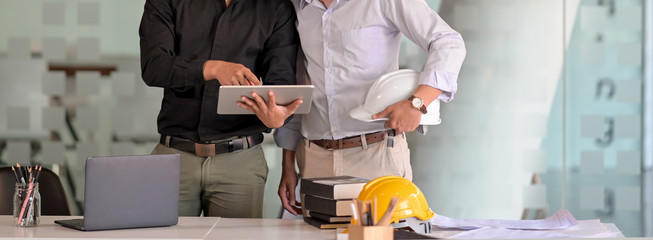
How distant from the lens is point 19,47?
4.52 m

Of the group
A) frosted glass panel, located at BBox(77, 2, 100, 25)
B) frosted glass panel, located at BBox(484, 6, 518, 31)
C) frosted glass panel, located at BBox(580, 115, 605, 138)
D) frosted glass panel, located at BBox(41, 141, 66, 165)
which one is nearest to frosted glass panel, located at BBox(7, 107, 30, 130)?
frosted glass panel, located at BBox(41, 141, 66, 165)

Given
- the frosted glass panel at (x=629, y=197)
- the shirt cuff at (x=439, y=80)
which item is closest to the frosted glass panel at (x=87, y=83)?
the shirt cuff at (x=439, y=80)

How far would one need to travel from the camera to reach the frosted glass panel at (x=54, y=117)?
4.57 meters

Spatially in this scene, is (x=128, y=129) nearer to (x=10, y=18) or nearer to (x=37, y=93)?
(x=37, y=93)

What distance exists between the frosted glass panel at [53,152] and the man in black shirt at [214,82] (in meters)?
1.84

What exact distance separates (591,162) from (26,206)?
11.5 ft

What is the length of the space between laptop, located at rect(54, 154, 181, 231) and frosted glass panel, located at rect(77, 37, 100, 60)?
7.84 ft

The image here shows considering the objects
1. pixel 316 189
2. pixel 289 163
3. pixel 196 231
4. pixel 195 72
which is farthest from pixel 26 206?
pixel 289 163

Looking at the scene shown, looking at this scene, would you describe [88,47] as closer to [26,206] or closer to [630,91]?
[26,206]

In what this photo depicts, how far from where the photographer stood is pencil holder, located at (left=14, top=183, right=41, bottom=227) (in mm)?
2295

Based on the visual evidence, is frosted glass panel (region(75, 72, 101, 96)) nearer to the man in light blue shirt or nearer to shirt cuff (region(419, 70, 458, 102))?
the man in light blue shirt

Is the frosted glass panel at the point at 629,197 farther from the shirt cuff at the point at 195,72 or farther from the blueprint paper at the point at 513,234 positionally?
the shirt cuff at the point at 195,72

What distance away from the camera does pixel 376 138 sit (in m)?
2.85

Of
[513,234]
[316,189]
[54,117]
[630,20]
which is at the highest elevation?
[630,20]
